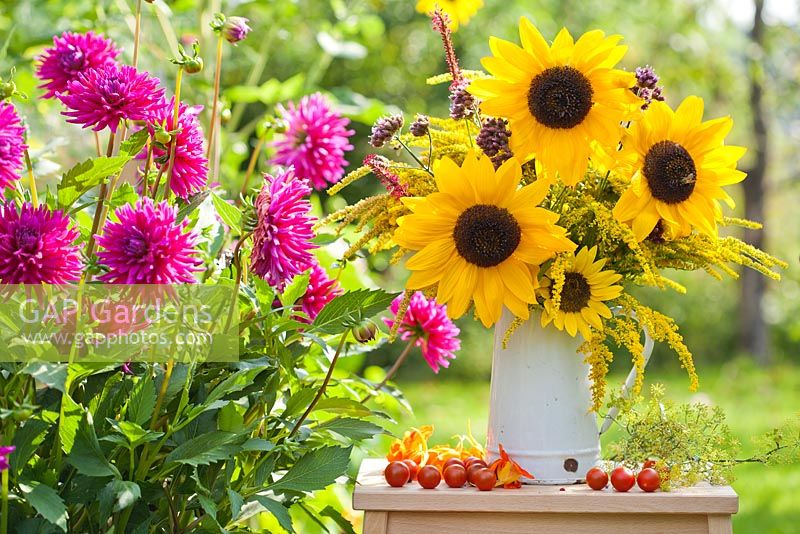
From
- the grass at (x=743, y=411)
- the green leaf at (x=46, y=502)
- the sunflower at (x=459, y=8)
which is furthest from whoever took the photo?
the grass at (x=743, y=411)

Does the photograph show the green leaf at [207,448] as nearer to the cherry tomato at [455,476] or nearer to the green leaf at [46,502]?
the green leaf at [46,502]

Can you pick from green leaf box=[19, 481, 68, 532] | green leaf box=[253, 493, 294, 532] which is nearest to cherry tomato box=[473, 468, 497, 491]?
green leaf box=[253, 493, 294, 532]

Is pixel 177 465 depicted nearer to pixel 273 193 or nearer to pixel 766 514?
pixel 273 193

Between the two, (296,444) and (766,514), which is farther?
(766,514)

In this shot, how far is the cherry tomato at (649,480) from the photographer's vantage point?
3.51 ft

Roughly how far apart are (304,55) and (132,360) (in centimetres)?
449

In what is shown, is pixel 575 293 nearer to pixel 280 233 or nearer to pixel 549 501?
pixel 549 501

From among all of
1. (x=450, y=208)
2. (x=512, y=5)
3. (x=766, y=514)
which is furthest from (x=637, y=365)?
(x=512, y=5)

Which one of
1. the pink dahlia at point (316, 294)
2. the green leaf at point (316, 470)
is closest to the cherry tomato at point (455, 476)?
the green leaf at point (316, 470)

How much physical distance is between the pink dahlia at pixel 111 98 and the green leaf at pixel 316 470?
40 centimetres

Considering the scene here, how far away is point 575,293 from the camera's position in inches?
42.3

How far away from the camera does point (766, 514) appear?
299 cm

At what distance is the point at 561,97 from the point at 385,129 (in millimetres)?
195

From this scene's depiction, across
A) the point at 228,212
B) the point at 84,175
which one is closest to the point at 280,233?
the point at 228,212
